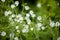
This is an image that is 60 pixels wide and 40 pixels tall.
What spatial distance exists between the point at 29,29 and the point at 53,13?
0.79 m

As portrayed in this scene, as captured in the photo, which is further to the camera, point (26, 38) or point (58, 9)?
point (58, 9)

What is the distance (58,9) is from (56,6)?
0.09 meters

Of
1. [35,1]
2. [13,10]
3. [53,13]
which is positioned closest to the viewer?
[13,10]

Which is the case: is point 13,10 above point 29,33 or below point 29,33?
above

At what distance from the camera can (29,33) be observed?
3096 millimetres

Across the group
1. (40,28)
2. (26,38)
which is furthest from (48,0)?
(26,38)

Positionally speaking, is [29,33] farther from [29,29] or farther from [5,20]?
[5,20]

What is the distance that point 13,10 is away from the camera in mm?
3291

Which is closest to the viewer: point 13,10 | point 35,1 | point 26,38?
point 26,38

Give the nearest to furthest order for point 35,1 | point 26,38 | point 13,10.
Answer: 1. point 26,38
2. point 13,10
3. point 35,1

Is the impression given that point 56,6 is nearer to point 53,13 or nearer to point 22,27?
point 53,13

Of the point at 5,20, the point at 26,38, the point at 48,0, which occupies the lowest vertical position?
the point at 26,38

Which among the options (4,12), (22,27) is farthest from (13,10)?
(22,27)

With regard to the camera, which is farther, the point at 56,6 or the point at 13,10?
the point at 56,6
